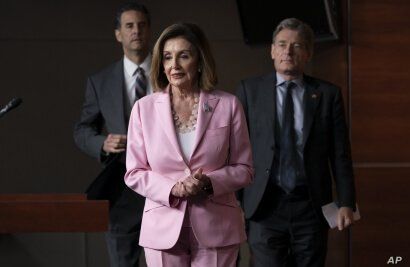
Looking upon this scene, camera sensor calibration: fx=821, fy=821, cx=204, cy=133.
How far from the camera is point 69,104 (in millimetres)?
5566

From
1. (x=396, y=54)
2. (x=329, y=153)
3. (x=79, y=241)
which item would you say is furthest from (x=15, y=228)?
(x=396, y=54)

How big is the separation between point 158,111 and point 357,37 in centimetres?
248

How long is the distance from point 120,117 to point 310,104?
0.90 m

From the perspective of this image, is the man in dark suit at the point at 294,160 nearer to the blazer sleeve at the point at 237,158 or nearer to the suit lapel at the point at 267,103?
the suit lapel at the point at 267,103

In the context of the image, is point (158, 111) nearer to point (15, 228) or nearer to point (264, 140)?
point (15, 228)

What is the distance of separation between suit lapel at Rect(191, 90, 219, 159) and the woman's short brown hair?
0.04 meters

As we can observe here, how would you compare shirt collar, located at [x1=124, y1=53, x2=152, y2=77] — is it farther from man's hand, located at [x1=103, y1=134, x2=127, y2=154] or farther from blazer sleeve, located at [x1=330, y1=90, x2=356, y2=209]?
blazer sleeve, located at [x1=330, y1=90, x2=356, y2=209]

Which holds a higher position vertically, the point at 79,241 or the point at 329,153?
the point at 329,153

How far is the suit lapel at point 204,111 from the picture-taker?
2.82 meters

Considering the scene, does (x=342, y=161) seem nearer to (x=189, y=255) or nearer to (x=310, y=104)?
(x=310, y=104)

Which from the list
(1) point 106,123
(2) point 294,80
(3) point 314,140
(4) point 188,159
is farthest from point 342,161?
(4) point 188,159

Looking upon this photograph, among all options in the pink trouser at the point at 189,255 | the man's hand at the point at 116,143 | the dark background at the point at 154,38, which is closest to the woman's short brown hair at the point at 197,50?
the pink trouser at the point at 189,255

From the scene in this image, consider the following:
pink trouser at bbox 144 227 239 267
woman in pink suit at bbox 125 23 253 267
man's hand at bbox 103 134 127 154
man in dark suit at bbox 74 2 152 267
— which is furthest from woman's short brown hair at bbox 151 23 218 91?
man in dark suit at bbox 74 2 152 267

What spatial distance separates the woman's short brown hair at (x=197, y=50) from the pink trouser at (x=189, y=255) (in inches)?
21.4
